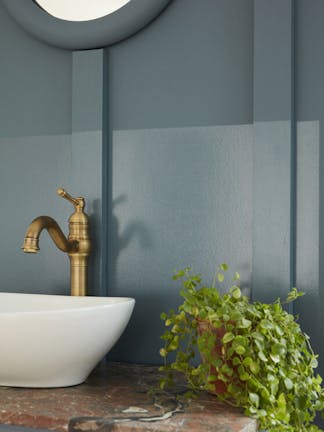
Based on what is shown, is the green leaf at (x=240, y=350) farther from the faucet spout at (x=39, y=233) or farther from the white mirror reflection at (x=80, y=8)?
the white mirror reflection at (x=80, y=8)

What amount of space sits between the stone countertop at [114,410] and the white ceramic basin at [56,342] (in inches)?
1.5

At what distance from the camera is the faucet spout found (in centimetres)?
145

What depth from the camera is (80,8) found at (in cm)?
169

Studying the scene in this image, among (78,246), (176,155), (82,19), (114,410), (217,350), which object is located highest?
(82,19)

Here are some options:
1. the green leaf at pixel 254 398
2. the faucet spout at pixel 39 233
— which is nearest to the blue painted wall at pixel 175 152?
the faucet spout at pixel 39 233

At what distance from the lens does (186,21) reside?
1604mm

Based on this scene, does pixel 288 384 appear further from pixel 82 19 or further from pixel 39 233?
pixel 82 19

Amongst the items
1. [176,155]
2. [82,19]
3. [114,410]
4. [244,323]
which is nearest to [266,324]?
[244,323]

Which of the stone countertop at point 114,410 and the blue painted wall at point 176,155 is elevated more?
the blue painted wall at point 176,155

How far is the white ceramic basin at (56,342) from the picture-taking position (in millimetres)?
1198

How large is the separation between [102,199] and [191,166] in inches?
10.2

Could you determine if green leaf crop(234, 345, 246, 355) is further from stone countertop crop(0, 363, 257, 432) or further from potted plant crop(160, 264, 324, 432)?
stone countertop crop(0, 363, 257, 432)

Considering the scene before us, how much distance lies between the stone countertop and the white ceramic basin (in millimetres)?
39

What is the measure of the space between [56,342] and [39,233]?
341mm
